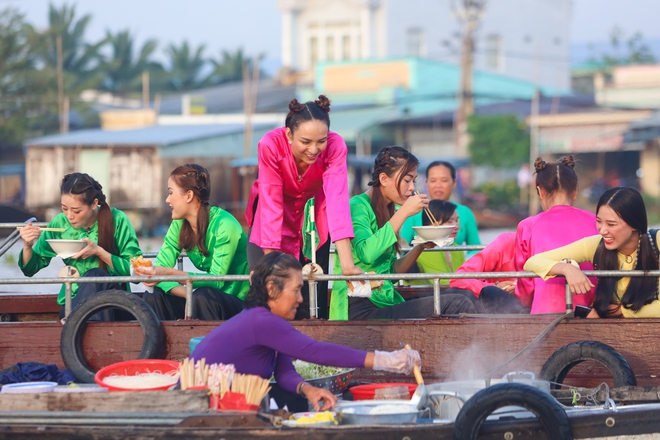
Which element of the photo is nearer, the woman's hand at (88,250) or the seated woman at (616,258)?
the seated woman at (616,258)

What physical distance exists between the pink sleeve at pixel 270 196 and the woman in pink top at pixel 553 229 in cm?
150

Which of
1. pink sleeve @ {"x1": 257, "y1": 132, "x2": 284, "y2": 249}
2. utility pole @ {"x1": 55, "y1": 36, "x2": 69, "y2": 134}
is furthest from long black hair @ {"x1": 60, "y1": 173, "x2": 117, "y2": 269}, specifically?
utility pole @ {"x1": 55, "y1": 36, "x2": 69, "y2": 134}

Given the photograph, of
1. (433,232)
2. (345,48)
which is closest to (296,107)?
(433,232)

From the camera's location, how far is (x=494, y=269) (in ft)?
18.8

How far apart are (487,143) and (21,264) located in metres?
24.6

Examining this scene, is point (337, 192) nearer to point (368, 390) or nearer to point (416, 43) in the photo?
point (368, 390)

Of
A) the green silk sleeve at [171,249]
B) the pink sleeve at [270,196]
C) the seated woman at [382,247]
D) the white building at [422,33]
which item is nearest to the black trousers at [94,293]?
the green silk sleeve at [171,249]

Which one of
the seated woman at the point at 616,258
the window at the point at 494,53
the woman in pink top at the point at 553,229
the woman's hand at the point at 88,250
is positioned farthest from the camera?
the window at the point at 494,53

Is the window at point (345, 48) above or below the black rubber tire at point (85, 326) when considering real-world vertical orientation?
above

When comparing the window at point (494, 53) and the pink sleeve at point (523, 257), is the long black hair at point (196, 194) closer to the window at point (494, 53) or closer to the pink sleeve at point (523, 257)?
the pink sleeve at point (523, 257)

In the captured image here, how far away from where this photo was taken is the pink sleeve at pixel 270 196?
5.13 meters

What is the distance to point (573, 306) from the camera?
17.3ft

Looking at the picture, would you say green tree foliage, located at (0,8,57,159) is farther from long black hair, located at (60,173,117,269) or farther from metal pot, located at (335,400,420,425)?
metal pot, located at (335,400,420,425)

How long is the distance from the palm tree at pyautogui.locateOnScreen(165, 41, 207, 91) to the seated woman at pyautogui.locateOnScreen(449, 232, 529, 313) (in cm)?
4186
